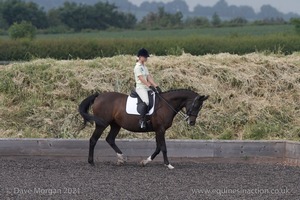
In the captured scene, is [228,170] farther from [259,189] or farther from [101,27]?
[101,27]

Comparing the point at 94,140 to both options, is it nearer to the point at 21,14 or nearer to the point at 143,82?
the point at 143,82

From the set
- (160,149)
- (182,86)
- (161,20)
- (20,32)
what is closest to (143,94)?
(160,149)

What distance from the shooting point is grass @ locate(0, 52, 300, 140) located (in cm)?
1470

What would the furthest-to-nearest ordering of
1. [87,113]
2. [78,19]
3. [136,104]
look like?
[78,19]
[87,113]
[136,104]

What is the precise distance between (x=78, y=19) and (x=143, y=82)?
198 ft

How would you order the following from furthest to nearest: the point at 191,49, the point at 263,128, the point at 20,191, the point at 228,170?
the point at 191,49, the point at 263,128, the point at 228,170, the point at 20,191

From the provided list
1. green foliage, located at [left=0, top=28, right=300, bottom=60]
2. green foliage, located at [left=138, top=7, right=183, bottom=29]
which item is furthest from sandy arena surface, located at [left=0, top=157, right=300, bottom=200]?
green foliage, located at [left=138, top=7, right=183, bottom=29]

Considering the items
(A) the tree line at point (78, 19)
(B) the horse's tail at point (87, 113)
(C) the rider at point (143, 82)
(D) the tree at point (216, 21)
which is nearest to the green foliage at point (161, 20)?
(A) the tree line at point (78, 19)

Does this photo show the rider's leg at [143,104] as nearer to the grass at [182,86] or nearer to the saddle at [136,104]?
the saddle at [136,104]

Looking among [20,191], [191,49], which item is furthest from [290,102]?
[191,49]

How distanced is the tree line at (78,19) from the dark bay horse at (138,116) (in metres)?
52.5

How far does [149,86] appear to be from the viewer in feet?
42.0

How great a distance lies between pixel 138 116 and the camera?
1285 centimetres

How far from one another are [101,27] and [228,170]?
61572 mm
